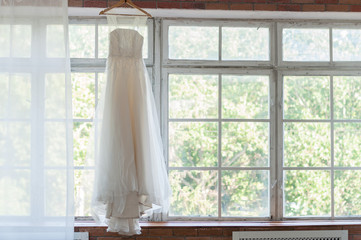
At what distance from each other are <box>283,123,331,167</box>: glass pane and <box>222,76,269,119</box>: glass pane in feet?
0.84

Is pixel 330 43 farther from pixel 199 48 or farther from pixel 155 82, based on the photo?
pixel 155 82

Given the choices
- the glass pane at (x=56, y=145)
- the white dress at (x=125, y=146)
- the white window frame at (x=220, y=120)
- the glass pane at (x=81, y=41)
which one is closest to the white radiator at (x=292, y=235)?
the white window frame at (x=220, y=120)

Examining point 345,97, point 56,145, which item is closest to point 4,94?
point 56,145

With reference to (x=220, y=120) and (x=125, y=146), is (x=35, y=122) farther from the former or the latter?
(x=220, y=120)

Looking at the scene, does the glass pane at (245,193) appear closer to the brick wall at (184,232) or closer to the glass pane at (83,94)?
the brick wall at (184,232)

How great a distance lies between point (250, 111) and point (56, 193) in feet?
5.08

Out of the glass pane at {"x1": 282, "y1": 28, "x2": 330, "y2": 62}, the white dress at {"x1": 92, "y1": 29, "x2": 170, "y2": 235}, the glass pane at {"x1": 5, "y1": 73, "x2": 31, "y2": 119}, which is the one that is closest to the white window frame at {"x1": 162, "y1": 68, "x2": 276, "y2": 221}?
the glass pane at {"x1": 282, "y1": 28, "x2": 330, "y2": 62}

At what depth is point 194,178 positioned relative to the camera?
10.2 feet

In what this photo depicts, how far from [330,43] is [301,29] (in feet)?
0.83

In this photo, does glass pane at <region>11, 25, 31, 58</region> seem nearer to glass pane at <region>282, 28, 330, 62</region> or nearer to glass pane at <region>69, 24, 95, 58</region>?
glass pane at <region>69, 24, 95, 58</region>

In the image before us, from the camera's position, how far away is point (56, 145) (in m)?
2.65

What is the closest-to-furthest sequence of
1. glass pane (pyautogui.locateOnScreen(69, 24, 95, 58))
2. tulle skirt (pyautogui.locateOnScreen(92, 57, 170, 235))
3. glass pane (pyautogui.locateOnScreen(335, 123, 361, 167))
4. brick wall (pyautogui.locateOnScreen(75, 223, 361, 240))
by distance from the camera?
tulle skirt (pyautogui.locateOnScreen(92, 57, 170, 235)) < brick wall (pyautogui.locateOnScreen(75, 223, 361, 240)) < glass pane (pyautogui.locateOnScreen(69, 24, 95, 58)) < glass pane (pyautogui.locateOnScreen(335, 123, 361, 167))

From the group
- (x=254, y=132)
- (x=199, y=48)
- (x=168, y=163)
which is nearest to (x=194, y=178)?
(x=168, y=163)

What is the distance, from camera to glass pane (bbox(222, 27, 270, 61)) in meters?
3.13
